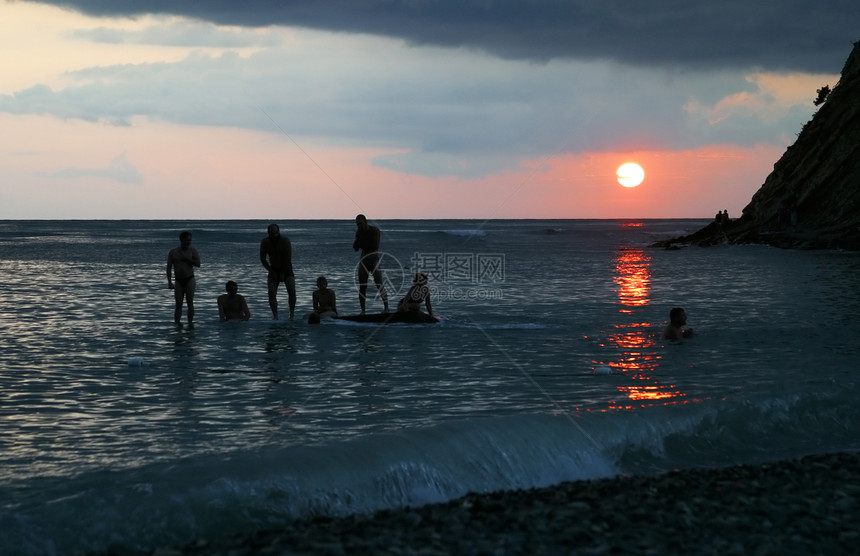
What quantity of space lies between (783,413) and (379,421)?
4.59 metres

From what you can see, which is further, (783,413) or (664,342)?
(664,342)

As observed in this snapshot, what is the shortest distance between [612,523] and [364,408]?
14.5 feet

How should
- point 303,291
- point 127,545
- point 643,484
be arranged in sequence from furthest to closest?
point 303,291, point 643,484, point 127,545

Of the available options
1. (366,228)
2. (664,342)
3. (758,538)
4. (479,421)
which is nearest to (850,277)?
(664,342)

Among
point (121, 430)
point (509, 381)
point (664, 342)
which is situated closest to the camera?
point (121, 430)

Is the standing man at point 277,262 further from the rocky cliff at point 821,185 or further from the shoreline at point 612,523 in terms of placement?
the rocky cliff at point 821,185

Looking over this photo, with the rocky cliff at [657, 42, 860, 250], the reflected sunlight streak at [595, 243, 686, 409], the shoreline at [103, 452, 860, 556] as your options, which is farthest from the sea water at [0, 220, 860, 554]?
the rocky cliff at [657, 42, 860, 250]

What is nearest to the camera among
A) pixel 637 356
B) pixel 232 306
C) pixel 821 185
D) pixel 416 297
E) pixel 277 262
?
pixel 637 356

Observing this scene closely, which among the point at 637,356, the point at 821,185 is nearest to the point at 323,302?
the point at 637,356

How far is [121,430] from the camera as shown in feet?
28.0

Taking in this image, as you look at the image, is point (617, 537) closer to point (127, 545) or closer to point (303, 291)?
point (127, 545)

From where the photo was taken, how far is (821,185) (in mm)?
45719

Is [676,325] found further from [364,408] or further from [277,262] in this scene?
[277,262]

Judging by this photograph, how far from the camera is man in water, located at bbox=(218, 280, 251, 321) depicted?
1762cm
